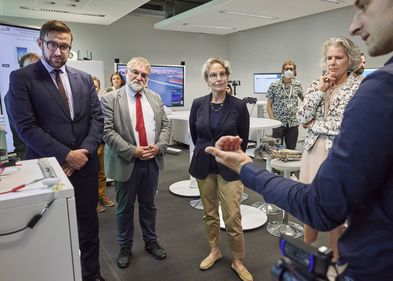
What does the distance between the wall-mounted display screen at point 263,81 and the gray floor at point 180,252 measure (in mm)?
3757

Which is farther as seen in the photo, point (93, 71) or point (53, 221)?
point (93, 71)

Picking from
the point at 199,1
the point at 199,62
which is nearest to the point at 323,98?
the point at 199,1

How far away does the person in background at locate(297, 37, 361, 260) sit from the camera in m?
1.77

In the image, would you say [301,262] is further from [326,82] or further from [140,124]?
[140,124]

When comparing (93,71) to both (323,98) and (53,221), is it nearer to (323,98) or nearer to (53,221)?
(323,98)

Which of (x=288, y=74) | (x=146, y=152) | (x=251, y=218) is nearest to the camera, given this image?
(x=146, y=152)

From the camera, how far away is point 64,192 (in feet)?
3.44

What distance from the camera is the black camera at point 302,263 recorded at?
1.84 ft

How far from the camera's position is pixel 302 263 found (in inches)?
22.9

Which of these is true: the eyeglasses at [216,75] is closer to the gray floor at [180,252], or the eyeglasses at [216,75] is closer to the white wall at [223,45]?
the gray floor at [180,252]

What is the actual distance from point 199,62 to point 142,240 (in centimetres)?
575

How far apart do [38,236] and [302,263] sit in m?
0.87

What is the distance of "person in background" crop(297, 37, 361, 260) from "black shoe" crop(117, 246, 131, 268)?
4.48 ft

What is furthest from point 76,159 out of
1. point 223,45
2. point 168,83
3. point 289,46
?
point 223,45
